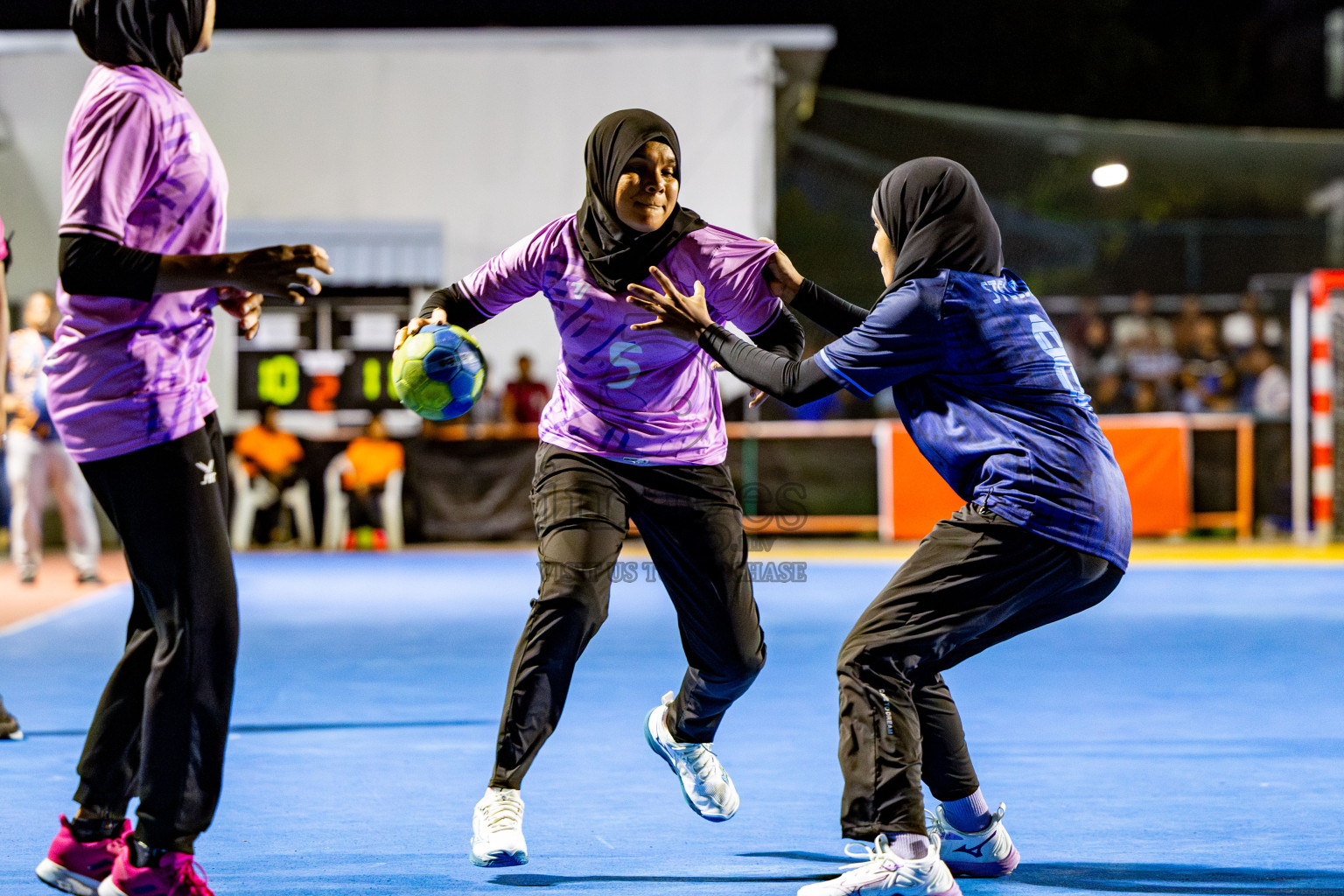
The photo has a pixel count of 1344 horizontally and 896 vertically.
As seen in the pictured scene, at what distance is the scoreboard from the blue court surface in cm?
639

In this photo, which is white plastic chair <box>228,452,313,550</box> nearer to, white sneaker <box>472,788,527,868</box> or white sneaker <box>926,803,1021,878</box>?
white sneaker <box>472,788,527,868</box>

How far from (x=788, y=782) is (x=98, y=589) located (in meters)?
8.37

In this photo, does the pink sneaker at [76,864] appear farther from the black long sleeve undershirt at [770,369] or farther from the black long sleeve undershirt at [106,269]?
the black long sleeve undershirt at [770,369]

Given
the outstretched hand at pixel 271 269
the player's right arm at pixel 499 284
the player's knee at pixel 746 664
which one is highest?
the player's right arm at pixel 499 284

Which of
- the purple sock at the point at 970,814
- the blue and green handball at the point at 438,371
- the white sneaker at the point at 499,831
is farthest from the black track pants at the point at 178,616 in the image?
the purple sock at the point at 970,814

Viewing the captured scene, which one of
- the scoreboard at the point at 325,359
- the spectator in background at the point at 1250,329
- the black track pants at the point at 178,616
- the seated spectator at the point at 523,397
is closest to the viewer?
the black track pants at the point at 178,616

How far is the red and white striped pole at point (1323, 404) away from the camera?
595 inches

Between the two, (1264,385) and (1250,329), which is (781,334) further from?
(1250,329)

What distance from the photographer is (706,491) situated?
438 centimetres

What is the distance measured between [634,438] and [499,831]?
1259 millimetres

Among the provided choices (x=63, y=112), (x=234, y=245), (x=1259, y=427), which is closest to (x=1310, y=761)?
(x=1259, y=427)

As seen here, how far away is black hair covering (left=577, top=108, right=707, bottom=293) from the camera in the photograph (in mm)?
4309

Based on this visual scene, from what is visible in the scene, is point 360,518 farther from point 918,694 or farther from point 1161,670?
point 918,694

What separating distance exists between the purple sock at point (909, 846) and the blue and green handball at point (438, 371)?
1821mm
